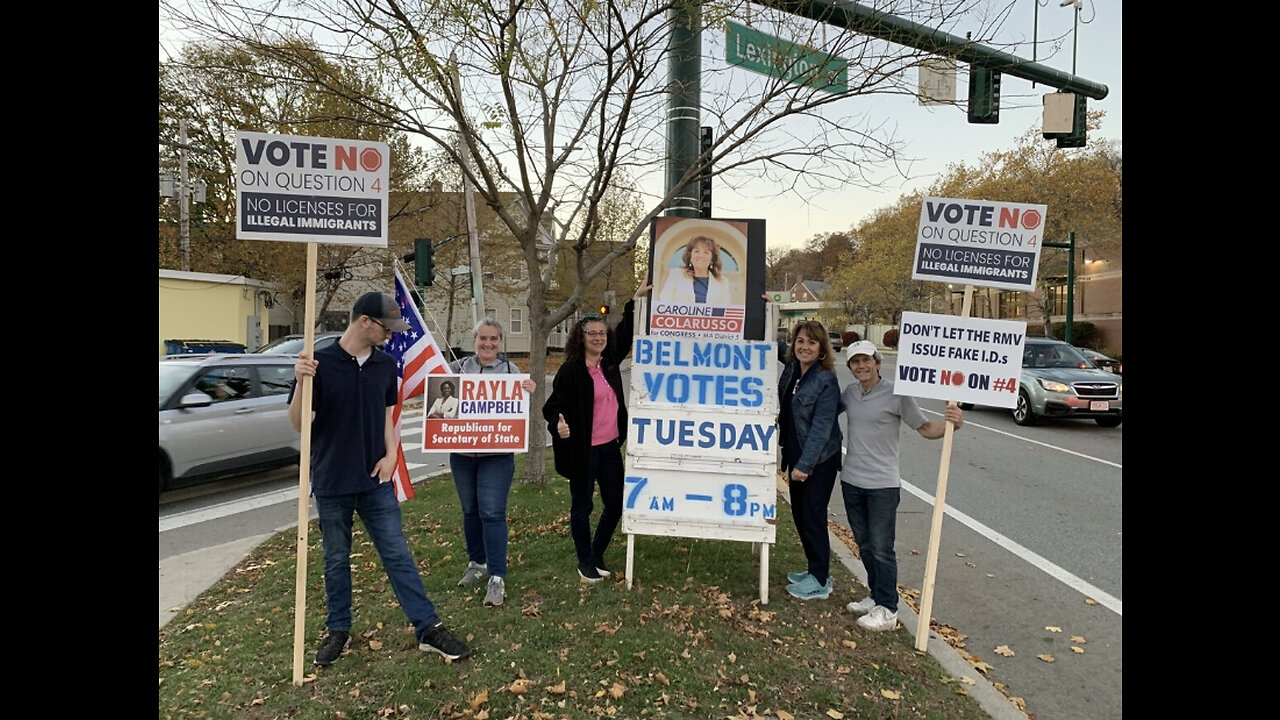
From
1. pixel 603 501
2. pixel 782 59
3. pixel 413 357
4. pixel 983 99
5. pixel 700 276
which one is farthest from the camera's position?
pixel 983 99

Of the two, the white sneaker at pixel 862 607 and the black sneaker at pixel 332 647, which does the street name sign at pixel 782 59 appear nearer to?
the white sneaker at pixel 862 607

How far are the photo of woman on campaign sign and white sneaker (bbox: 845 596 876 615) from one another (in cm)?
213

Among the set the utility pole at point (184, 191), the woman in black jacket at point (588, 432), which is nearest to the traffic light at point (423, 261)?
the woman in black jacket at point (588, 432)

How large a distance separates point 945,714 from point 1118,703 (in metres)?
1.14

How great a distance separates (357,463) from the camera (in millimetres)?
3771

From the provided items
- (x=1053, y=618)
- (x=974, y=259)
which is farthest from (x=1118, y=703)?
(x=974, y=259)

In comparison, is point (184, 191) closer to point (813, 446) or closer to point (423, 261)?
point (423, 261)

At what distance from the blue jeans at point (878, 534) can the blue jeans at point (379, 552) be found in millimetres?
2718

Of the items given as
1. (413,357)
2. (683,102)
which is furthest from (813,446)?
(683,102)

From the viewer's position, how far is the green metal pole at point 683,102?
629 centimetres

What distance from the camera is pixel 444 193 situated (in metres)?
27.4

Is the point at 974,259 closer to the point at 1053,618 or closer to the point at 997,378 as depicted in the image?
the point at 997,378

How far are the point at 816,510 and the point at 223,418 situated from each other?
729 centimetres

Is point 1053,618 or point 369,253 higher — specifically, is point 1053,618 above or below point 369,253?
below
